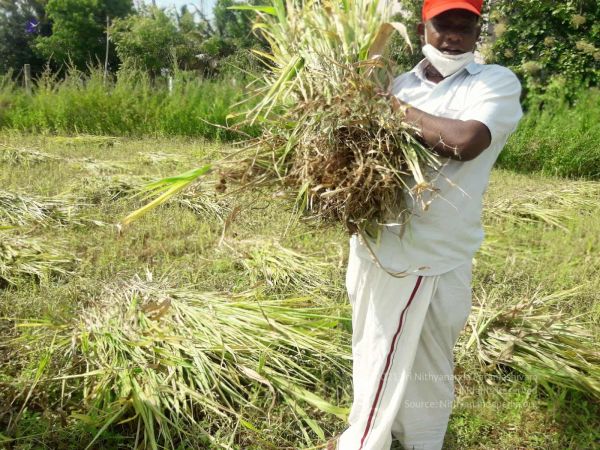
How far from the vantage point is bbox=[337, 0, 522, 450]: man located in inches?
58.0

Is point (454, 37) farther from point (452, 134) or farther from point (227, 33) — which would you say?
point (227, 33)

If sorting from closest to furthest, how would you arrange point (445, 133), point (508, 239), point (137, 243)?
point (445, 133), point (137, 243), point (508, 239)

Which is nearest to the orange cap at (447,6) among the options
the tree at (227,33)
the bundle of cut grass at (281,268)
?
the bundle of cut grass at (281,268)

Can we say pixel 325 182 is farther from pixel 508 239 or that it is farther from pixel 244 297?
pixel 508 239

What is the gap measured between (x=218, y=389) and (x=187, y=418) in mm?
153

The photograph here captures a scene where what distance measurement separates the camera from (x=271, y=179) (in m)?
1.68

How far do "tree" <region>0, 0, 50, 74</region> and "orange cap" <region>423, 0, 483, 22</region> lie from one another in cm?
2530

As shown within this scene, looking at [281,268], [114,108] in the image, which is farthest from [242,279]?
[114,108]

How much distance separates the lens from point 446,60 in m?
1.57

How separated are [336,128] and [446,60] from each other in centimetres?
41

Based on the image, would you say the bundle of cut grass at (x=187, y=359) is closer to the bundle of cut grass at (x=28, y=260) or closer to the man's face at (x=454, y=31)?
the bundle of cut grass at (x=28, y=260)

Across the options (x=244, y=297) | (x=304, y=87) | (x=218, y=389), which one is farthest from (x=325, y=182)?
(x=244, y=297)

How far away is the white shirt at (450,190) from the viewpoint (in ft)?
4.91

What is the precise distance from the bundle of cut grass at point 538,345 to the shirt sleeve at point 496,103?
1174 mm
